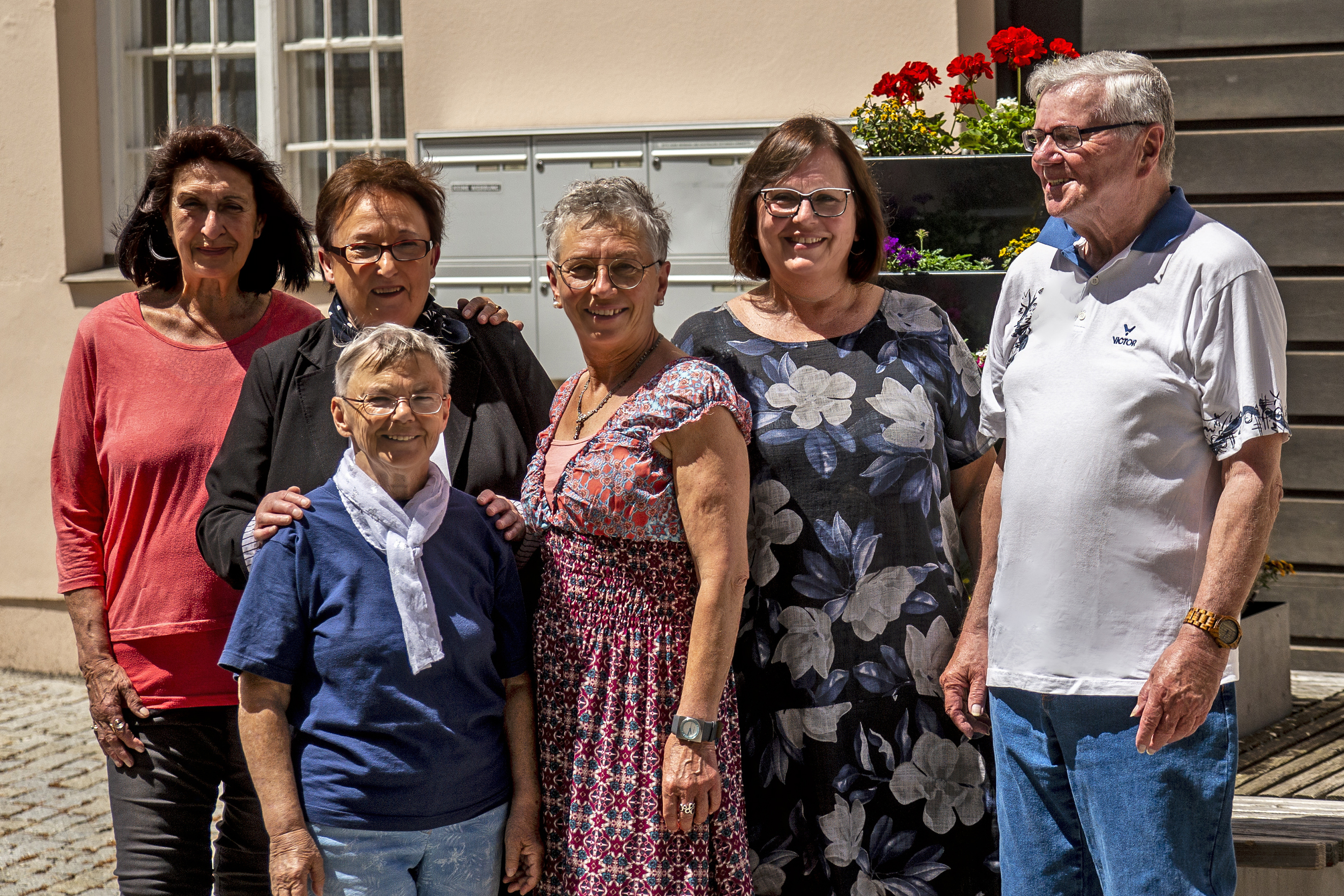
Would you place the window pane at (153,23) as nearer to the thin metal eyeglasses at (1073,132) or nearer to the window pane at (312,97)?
the window pane at (312,97)

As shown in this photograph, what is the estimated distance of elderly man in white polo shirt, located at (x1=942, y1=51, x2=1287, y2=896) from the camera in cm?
205

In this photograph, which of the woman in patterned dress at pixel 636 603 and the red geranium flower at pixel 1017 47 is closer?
the woman in patterned dress at pixel 636 603

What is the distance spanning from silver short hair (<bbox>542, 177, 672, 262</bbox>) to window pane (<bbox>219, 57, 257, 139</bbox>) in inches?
190

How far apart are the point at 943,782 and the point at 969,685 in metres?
0.25

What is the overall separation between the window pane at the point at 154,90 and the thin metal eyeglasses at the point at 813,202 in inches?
207

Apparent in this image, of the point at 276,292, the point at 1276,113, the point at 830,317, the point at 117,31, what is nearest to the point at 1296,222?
the point at 1276,113

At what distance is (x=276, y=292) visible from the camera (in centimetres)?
309

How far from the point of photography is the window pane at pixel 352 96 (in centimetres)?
660

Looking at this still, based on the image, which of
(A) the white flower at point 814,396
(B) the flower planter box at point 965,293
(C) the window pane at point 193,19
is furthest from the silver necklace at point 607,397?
(C) the window pane at point 193,19

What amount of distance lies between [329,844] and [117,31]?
5878 mm

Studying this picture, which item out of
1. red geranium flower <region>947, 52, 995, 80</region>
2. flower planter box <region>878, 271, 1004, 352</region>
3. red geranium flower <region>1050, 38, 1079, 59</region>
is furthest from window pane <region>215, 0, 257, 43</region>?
red geranium flower <region>1050, 38, 1079, 59</region>

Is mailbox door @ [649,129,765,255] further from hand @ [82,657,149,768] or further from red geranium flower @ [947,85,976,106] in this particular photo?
hand @ [82,657,149,768]

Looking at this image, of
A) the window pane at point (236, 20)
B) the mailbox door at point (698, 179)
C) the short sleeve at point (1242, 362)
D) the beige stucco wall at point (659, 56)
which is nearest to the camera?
the short sleeve at point (1242, 362)

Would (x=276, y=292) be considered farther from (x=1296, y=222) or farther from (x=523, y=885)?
(x=1296, y=222)
